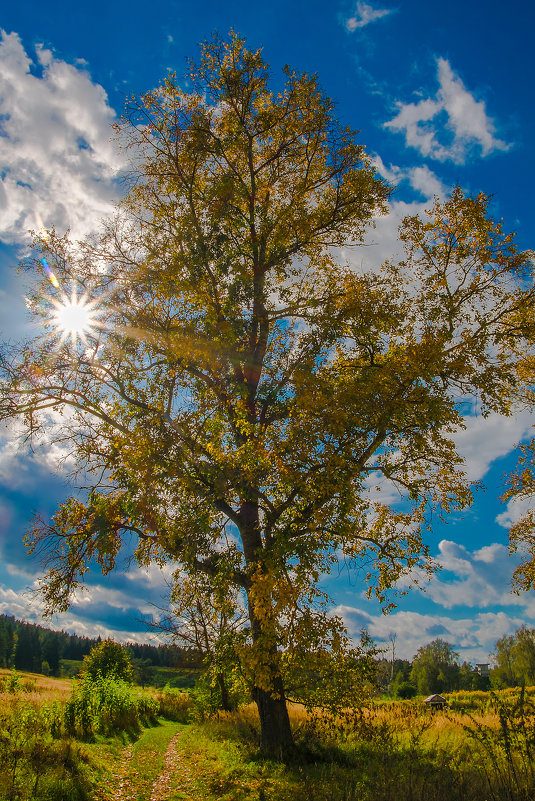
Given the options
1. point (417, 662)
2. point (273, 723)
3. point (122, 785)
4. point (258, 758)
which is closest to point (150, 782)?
point (122, 785)

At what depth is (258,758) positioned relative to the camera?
35.0 ft

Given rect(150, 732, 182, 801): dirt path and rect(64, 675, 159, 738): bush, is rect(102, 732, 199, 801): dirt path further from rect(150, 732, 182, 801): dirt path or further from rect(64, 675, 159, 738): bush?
rect(64, 675, 159, 738): bush

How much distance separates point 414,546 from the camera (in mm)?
10859

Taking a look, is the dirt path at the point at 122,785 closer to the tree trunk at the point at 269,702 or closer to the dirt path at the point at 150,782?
the dirt path at the point at 150,782

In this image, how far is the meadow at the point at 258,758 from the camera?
5188 mm

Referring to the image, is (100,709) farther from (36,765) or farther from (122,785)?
(36,765)

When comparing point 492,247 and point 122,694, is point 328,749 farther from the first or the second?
point 492,247

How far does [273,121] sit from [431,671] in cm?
8484

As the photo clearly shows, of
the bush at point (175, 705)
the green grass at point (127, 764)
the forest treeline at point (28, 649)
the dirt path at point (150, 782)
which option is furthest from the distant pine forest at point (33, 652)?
the dirt path at point (150, 782)

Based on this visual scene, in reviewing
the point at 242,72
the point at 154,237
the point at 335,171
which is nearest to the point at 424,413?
the point at 335,171

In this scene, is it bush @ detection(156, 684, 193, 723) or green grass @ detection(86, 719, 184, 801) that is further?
bush @ detection(156, 684, 193, 723)

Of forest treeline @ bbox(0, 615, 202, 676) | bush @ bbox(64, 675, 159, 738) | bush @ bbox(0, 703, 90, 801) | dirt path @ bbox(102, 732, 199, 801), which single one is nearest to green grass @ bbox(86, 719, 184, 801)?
dirt path @ bbox(102, 732, 199, 801)

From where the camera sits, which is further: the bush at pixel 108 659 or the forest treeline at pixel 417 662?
the forest treeline at pixel 417 662

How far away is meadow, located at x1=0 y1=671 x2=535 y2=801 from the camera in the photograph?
17.0 feet
